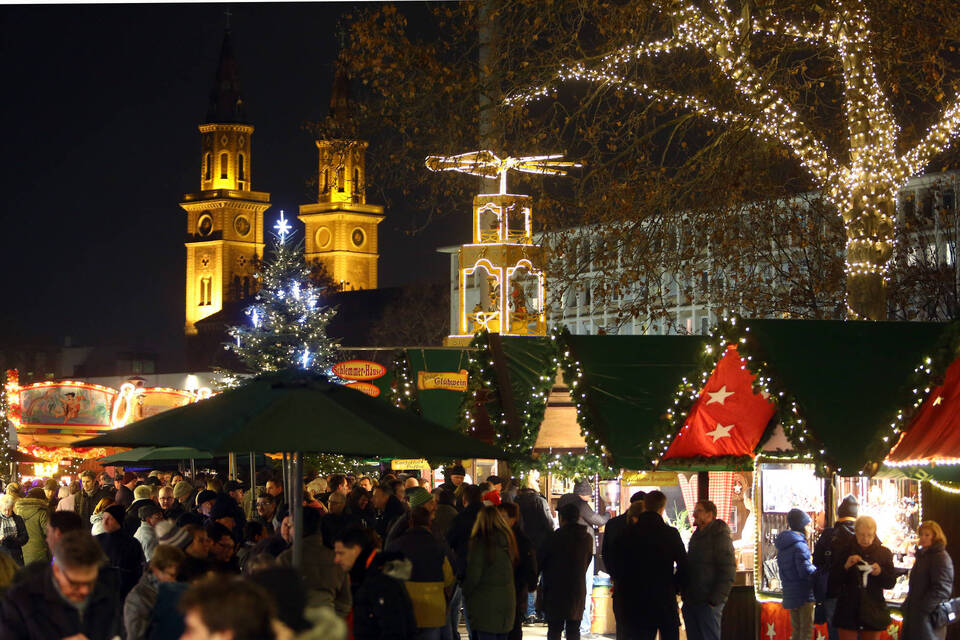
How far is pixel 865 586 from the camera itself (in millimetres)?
11547

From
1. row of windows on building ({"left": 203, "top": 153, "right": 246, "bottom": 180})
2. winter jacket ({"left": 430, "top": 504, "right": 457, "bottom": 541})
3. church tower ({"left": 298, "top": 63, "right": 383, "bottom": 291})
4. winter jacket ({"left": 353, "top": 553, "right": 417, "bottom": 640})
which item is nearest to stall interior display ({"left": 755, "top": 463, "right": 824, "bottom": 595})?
winter jacket ({"left": 430, "top": 504, "right": 457, "bottom": 541})

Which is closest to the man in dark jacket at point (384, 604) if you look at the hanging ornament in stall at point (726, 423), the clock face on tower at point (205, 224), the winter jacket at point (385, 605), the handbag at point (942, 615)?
the winter jacket at point (385, 605)

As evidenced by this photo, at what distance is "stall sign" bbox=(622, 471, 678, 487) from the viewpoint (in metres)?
15.7

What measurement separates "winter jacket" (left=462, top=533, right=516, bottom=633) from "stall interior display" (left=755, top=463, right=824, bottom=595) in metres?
3.61

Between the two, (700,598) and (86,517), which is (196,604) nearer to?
(700,598)

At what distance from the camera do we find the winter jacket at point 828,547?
1198 cm

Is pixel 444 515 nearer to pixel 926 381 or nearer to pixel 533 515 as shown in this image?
pixel 533 515

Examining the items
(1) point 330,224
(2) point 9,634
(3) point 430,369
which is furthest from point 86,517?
(1) point 330,224

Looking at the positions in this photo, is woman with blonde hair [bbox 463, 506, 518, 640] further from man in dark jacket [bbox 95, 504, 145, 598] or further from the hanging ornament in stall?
the hanging ornament in stall

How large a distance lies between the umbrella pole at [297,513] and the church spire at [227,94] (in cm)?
15449

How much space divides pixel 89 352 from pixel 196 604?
437 feet

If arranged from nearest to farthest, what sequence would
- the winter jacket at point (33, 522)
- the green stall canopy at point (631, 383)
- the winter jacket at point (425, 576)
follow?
1. the winter jacket at point (425, 576)
2. the green stall canopy at point (631, 383)
3. the winter jacket at point (33, 522)

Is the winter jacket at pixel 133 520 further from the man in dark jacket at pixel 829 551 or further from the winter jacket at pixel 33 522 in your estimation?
the man in dark jacket at pixel 829 551

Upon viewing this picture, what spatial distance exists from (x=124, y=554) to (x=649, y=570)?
4.21m
